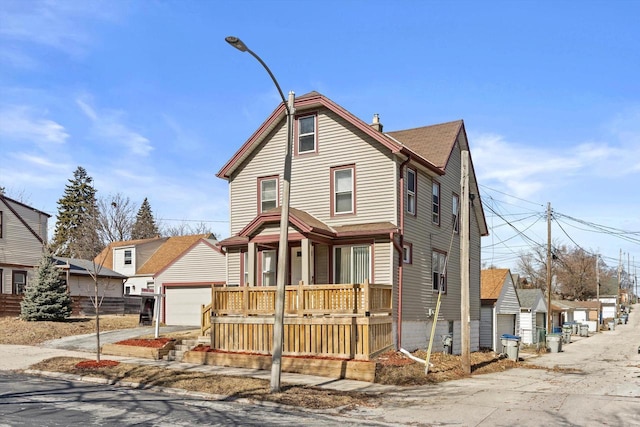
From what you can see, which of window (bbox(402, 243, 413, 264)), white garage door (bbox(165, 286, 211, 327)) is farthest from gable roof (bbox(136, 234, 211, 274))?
window (bbox(402, 243, 413, 264))

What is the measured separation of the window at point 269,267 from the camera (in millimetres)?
23844

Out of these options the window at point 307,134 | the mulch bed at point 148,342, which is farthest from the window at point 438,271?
the mulch bed at point 148,342

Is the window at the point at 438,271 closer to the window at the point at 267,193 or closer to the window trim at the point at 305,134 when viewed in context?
the window trim at the point at 305,134

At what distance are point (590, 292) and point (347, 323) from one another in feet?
343

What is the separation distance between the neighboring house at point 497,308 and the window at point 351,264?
14746mm

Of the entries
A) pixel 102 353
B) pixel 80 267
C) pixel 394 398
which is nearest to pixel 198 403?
pixel 394 398

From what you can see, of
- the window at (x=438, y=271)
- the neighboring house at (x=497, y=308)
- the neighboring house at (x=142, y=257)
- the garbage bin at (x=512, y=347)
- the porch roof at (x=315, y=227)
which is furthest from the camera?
the neighboring house at (x=142, y=257)

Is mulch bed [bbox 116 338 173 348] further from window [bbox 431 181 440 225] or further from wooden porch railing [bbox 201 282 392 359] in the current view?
window [bbox 431 181 440 225]

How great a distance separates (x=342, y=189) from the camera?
2317 centimetres

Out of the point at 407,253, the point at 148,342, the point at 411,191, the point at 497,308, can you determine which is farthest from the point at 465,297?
the point at 497,308

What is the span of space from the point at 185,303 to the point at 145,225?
175 ft

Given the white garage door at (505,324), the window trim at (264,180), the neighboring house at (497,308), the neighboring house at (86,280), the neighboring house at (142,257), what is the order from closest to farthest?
1. the window trim at (264,180)
2. the neighboring house at (497,308)
3. the white garage door at (505,324)
4. the neighboring house at (86,280)
5. the neighboring house at (142,257)

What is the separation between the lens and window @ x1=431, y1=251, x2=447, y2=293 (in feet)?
84.2

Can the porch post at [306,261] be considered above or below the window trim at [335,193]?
below
